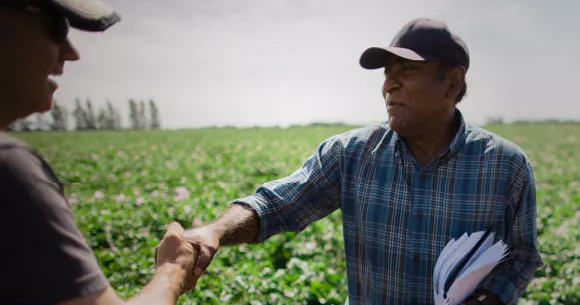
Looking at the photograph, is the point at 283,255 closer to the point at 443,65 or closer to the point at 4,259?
the point at 443,65

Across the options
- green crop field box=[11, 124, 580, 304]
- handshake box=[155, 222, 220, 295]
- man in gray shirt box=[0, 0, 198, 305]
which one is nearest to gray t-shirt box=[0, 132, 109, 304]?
man in gray shirt box=[0, 0, 198, 305]

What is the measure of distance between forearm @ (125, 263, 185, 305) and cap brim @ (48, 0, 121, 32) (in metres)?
0.67

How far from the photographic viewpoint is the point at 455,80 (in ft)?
6.62

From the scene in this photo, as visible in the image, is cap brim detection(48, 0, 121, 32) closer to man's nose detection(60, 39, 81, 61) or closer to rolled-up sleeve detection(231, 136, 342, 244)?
man's nose detection(60, 39, 81, 61)

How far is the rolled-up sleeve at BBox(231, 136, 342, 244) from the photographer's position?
1.84 m

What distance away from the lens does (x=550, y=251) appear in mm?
5043

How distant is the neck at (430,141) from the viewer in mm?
1954

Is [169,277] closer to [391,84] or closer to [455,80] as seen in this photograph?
[391,84]

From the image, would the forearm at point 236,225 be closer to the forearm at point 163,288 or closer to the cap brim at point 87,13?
the forearm at point 163,288

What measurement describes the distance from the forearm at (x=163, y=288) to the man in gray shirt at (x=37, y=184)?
7 cm

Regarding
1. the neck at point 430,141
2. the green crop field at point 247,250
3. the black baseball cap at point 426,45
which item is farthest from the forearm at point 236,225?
the green crop field at point 247,250

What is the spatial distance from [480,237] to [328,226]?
4275 mm

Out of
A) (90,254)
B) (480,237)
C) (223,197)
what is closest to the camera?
(90,254)

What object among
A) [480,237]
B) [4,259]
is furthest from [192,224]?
[4,259]
